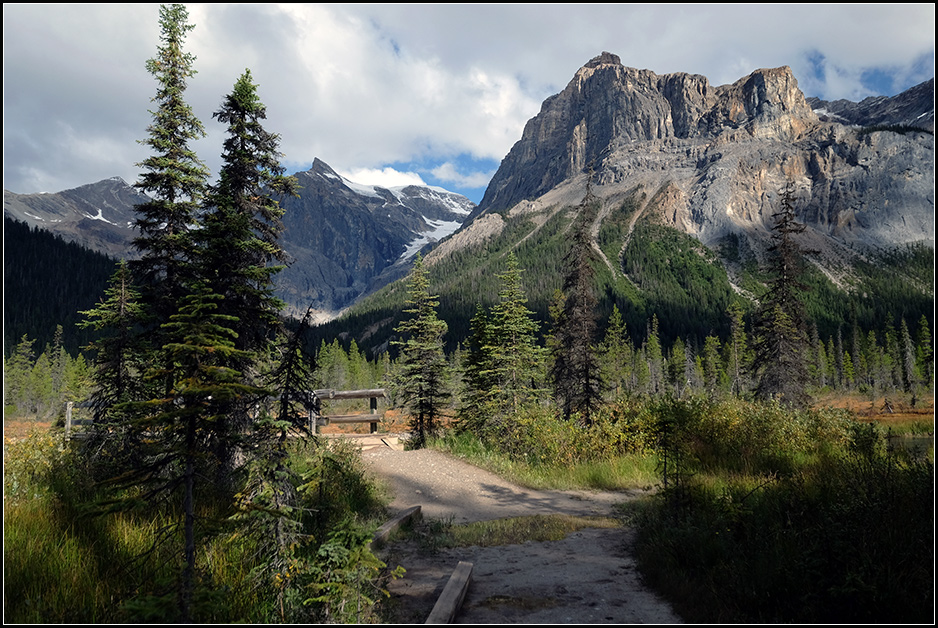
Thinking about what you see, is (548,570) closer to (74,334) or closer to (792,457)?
(792,457)

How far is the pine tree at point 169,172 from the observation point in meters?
11.3

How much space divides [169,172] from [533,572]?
1193 cm

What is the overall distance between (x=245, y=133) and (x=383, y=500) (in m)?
8.92

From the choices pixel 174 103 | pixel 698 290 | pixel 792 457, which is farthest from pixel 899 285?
pixel 174 103

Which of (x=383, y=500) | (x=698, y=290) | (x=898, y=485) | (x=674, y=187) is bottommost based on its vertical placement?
(x=383, y=500)

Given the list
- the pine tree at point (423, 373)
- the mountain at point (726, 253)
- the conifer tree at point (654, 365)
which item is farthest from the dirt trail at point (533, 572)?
the mountain at point (726, 253)

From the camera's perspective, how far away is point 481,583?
5.91m

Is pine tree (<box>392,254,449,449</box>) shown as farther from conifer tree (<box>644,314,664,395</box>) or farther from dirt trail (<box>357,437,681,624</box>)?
conifer tree (<box>644,314,664,395</box>)

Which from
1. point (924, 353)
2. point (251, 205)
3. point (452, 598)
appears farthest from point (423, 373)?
point (924, 353)

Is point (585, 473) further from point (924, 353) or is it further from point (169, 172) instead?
point (924, 353)

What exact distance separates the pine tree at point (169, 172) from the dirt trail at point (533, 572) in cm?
800

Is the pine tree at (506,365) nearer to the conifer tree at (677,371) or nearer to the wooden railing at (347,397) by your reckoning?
the wooden railing at (347,397)

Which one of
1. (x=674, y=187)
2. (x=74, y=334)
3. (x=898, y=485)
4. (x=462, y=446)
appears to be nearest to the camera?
(x=898, y=485)

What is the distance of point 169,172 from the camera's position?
11500mm
